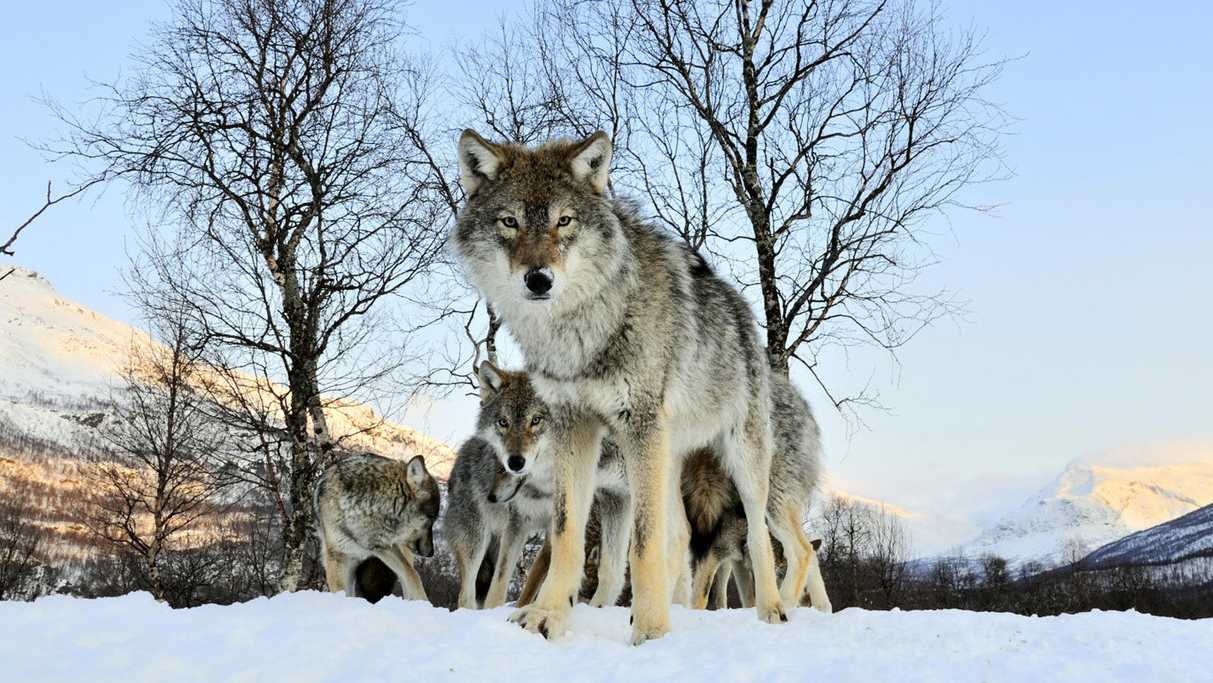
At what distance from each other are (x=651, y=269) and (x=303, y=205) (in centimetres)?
1068

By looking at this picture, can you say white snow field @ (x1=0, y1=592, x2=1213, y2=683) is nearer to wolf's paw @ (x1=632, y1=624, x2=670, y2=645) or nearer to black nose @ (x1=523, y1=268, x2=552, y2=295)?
wolf's paw @ (x1=632, y1=624, x2=670, y2=645)

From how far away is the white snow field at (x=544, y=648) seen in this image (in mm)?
3783

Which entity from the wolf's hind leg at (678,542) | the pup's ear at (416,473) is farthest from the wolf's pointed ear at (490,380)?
the wolf's hind leg at (678,542)

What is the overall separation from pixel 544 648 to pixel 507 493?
355 cm

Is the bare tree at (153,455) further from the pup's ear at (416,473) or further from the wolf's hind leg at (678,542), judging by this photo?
the wolf's hind leg at (678,542)

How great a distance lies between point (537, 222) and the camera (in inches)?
196

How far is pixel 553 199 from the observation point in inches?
199

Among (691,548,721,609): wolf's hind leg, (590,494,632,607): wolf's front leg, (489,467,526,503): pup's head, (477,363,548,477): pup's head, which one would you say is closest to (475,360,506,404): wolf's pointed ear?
(477,363,548,477): pup's head

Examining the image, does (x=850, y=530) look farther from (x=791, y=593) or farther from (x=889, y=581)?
(x=791, y=593)

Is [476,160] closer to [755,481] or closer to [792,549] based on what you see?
[755,481]

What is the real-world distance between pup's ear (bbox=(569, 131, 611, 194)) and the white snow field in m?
2.63

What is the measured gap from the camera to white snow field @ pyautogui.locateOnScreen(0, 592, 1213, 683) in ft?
12.4

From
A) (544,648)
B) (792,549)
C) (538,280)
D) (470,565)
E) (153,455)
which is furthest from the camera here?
(153,455)

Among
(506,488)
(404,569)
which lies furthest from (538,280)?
(404,569)
